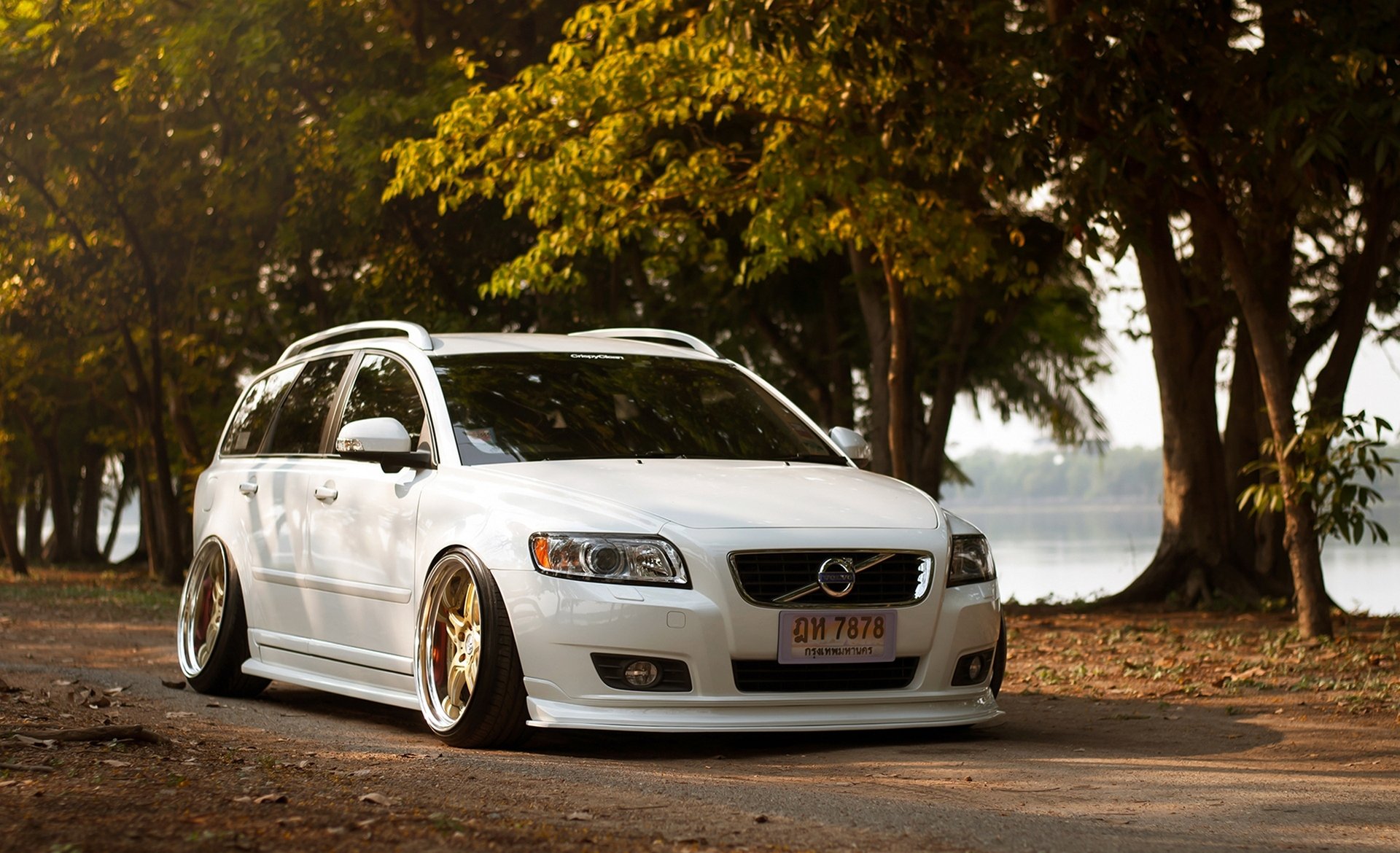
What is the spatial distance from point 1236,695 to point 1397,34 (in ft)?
13.2

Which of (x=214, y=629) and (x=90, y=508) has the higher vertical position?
(x=90, y=508)

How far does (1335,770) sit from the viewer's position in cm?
610

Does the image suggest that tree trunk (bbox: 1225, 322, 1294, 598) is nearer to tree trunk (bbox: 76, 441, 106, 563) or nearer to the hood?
the hood

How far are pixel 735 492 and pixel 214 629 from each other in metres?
3.59

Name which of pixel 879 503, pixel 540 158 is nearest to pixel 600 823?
pixel 879 503

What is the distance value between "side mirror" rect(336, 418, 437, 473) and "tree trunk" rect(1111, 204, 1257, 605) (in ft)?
31.9

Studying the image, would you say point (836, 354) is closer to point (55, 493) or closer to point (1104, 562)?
point (1104, 562)

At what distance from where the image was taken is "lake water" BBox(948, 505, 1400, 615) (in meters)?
17.1

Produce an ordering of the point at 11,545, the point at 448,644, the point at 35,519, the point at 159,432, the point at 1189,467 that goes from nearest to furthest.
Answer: the point at 448,644 → the point at 1189,467 → the point at 159,432 → the point at 11,545 → the point at 35,519

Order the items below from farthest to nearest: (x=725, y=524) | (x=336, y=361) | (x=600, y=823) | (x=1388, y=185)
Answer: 1. (x=1388, y=185)
2. (x=336, y=361)
3. (x=725, y=524)
4. (x=600, y=823)

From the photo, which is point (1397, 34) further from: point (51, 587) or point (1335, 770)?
point (51, 587)

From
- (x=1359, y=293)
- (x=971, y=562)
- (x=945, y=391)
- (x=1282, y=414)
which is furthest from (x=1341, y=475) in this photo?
(x=945, y=391)

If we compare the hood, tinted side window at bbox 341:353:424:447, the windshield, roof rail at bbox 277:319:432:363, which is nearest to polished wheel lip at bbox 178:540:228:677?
roof rail at bbox 277:319:432:363

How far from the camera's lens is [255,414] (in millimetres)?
9102
